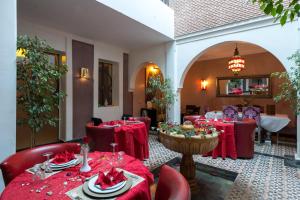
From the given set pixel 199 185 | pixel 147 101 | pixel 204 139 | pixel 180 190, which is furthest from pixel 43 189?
pixel 147 101

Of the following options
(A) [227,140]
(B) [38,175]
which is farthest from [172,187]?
(A) [227,140]

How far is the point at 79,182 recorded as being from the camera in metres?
1.25

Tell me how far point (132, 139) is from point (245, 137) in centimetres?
239

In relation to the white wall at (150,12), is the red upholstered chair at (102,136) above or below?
below

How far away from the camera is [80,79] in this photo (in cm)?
552

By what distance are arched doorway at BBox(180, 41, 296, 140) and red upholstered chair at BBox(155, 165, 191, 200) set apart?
15.7ft

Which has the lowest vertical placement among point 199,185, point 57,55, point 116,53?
point 199,185

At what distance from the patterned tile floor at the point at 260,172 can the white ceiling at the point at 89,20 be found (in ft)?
10.7

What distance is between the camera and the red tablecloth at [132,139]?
3404mm

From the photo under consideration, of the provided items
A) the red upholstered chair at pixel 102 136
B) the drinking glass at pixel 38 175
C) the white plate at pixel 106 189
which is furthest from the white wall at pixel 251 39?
the drinking glass at pixel 38 175

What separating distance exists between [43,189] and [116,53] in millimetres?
6006

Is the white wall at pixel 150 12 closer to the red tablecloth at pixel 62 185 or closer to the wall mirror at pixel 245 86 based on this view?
the red tablecloth at pixel 62 185

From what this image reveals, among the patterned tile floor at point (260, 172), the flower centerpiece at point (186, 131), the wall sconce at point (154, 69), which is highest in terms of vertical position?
the wall sconce at point (154, 69)

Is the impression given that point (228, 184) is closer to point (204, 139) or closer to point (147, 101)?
point (204, 139)
